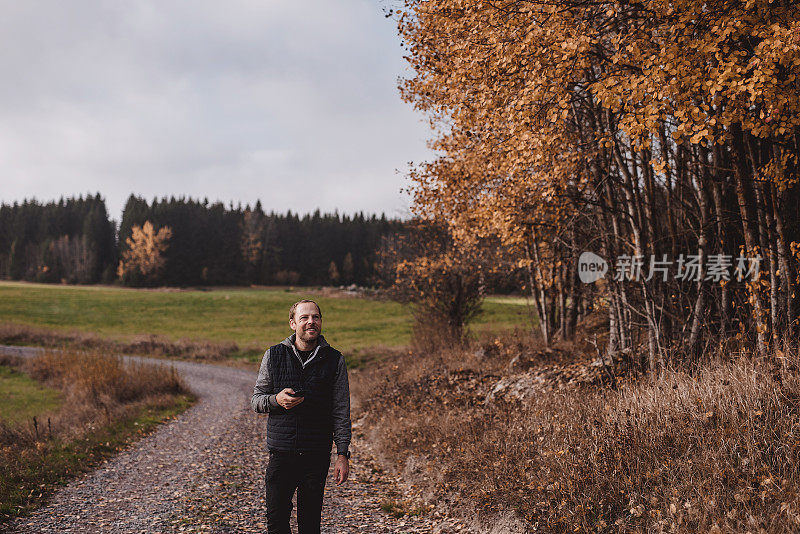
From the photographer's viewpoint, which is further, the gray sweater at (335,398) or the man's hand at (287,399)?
the gray sweater at (335,398)

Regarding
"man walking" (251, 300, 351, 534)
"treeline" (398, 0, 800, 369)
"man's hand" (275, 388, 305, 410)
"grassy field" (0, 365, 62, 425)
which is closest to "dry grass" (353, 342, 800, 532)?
"treeline" (398, 0, 800, 369)

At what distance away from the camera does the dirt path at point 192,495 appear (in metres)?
6.58

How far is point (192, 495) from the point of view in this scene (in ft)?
25.3

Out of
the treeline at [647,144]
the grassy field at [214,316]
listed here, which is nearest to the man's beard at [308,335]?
the treeline at [647,144]

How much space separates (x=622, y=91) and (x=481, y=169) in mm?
4426

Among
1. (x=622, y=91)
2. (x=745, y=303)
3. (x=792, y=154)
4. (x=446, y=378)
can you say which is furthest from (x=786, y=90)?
(x=446, y=378)

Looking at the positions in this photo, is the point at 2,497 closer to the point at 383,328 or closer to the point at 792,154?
the point at 792,154

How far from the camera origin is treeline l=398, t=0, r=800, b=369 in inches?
246

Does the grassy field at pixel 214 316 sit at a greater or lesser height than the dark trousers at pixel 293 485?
lesser

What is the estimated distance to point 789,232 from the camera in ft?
26.2

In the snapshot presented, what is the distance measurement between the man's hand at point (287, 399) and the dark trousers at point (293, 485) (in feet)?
1.56

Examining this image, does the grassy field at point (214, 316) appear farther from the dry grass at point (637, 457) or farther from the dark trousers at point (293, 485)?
the dark trousers at point (293, 485)

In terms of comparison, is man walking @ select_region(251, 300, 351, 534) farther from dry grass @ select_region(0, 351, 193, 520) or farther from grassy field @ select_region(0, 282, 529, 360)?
grassy field @ select_region(0, 282, 529, 360)

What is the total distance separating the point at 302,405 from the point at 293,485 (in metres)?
0.66
